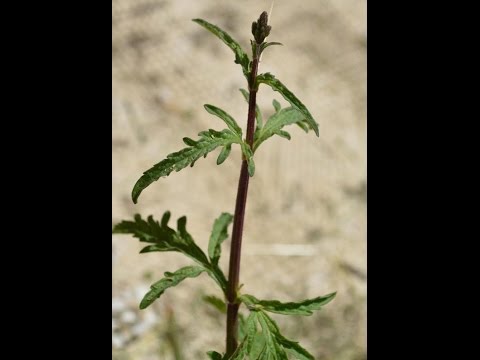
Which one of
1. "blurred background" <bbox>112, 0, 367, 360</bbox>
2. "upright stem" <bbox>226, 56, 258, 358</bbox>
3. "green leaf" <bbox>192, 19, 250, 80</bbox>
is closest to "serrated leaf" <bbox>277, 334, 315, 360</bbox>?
"upright stem" <bbox>226, 56, 258, 358</bbox>

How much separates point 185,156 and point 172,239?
43 cm

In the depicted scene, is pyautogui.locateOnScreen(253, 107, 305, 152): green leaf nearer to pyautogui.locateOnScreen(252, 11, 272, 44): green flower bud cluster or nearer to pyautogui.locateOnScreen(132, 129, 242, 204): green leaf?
pyautogui.locateOnScreen(132, 129, 242, 204): green leaf

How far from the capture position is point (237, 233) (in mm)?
1662

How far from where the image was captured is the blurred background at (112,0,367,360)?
9.11ft

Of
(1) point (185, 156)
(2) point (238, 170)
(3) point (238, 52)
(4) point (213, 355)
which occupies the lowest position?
(4) point (213, 355)

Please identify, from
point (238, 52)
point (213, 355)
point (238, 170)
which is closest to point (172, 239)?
point (213, 355)

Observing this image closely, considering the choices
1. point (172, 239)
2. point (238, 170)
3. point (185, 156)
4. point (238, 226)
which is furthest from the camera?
point (238, 170)

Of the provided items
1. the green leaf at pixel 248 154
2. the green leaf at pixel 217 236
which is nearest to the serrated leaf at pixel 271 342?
the green leaf at pixel 217 236

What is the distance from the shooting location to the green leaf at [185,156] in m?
1.40

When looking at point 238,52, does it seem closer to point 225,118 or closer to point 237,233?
point 225,118

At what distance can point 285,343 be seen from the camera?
1661 mm
